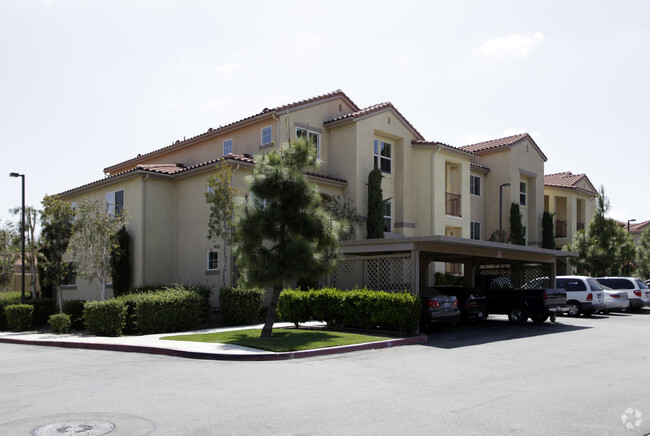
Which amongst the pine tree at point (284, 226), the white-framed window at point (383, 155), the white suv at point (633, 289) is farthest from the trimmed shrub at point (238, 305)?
the white suv at point (633, 289)

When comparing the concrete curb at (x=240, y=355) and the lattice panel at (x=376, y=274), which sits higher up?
the lattice panel at (x=376, y=274)

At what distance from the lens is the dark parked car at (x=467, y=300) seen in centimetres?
2003

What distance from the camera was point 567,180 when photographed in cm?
4434

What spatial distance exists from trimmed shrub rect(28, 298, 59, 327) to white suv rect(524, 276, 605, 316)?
19.8 m

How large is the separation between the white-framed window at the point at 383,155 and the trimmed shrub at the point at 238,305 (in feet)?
35.2

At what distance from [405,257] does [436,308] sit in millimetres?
1864

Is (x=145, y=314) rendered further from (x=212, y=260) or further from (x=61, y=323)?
(x=212, y=260)

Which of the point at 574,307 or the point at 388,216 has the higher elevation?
the point at 388,216

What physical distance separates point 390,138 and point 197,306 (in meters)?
13.8

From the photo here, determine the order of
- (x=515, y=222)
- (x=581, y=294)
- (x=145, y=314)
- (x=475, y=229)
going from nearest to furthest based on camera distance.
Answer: (x=145, y=314), (x=581, y=294), (x=515, y=222), (x=475, y=229)

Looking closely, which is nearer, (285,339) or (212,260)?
(285,339)

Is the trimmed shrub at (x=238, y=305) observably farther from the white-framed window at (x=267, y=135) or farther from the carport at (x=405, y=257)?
the white-framed window at (x=267, y=135)

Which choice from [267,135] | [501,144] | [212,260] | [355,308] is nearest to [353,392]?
[355,308]

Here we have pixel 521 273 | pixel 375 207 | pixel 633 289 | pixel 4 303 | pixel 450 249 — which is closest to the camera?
pixel 450 249
